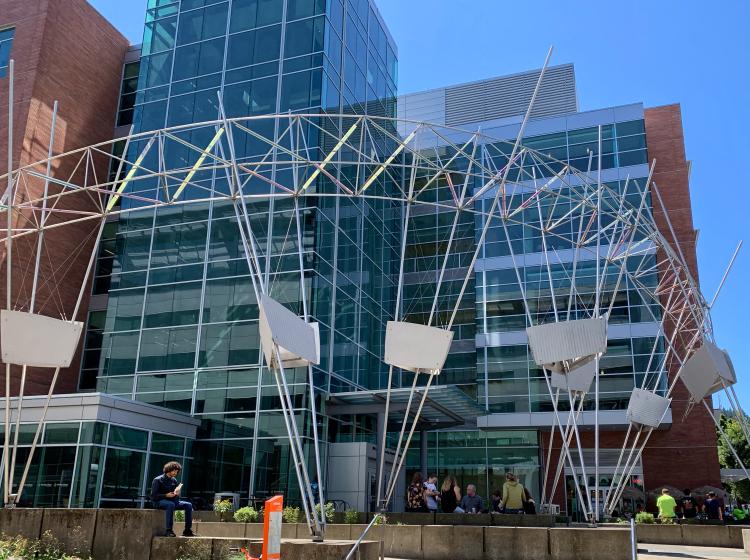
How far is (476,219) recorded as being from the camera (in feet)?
152

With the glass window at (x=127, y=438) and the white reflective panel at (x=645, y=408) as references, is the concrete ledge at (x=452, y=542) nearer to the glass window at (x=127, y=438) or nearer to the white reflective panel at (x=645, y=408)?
the white reflective panel at (x=645, y=408)

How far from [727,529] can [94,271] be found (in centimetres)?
3009

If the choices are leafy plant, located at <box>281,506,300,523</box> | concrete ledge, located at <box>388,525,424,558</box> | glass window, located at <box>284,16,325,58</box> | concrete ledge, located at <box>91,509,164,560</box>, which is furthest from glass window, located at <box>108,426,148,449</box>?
glass window, located at <box>284,16,325,58</box>

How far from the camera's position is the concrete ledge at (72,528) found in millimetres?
Answer: 13000

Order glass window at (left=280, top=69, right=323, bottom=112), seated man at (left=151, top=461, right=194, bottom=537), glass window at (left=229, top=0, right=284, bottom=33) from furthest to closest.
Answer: glass window at (left=229, top=0, right=284, bottom=33)
glass window at (left=280, top=69, right=323, bottom=112)
seated man at (left=151, top=461, right=194, bottom=537)

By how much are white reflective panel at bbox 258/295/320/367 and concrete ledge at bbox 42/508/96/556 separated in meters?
4.39

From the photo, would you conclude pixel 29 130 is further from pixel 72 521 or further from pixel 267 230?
pixel 72 521

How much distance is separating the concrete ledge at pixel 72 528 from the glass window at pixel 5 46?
30115 mm

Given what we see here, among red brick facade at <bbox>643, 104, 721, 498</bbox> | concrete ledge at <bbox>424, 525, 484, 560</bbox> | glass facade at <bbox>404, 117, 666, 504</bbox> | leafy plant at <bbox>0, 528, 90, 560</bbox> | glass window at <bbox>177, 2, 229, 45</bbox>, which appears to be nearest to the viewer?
leafy plant at <bbox>0, 528, 90, 560</bbox>

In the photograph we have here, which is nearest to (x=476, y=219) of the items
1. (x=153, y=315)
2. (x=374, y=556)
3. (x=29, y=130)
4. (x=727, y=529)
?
(x=153, y=315)

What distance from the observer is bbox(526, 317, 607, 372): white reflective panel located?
1789cm

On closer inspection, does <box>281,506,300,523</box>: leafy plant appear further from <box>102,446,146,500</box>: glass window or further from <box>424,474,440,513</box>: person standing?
<box>102,446,146,500</box>: glass window

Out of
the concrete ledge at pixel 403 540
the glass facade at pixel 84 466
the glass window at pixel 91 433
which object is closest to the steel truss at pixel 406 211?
the glass facade at pixel 84 466

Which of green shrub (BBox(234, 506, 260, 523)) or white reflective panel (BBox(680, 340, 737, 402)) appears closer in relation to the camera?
green shrub (BBox(234, 506, 260, 523))
